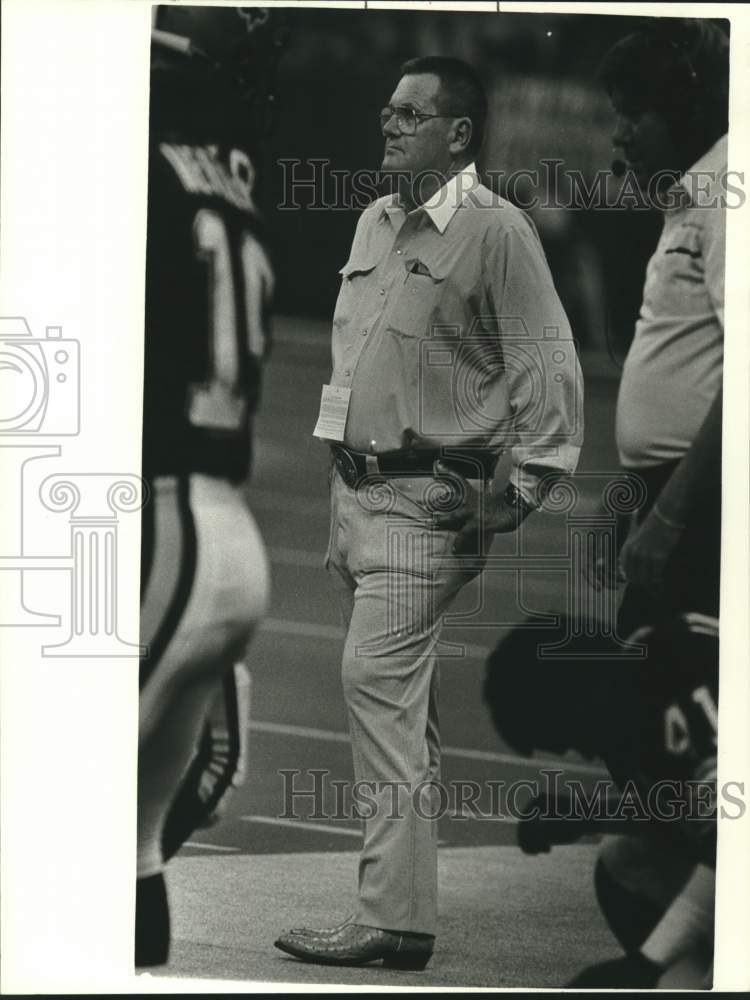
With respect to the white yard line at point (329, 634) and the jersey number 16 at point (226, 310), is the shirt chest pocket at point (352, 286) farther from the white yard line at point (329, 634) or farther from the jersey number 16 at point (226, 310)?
the white yard line at point (329, 634)

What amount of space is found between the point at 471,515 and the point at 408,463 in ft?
0.77

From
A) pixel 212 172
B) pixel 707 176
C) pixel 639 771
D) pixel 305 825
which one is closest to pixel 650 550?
pixel 639 771

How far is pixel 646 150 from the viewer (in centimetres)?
437

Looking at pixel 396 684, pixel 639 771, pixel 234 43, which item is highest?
pixel 234 43

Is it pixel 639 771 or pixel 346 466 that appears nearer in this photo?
pixel 346 466

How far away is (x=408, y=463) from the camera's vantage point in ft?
13.9

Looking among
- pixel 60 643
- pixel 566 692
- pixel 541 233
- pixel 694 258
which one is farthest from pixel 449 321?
pixel 60 643

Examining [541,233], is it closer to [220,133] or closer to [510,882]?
[220,133]

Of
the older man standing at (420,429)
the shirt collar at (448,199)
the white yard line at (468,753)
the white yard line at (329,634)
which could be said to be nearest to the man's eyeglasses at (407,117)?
the older man standing at (420,429)

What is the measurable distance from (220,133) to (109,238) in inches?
17.1

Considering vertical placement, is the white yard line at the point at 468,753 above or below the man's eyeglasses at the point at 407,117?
below

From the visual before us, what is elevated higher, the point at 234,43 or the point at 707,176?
the point at 234,43

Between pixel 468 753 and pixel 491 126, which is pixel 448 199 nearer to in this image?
pixel 491 126

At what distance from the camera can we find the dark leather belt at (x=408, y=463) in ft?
13.9
